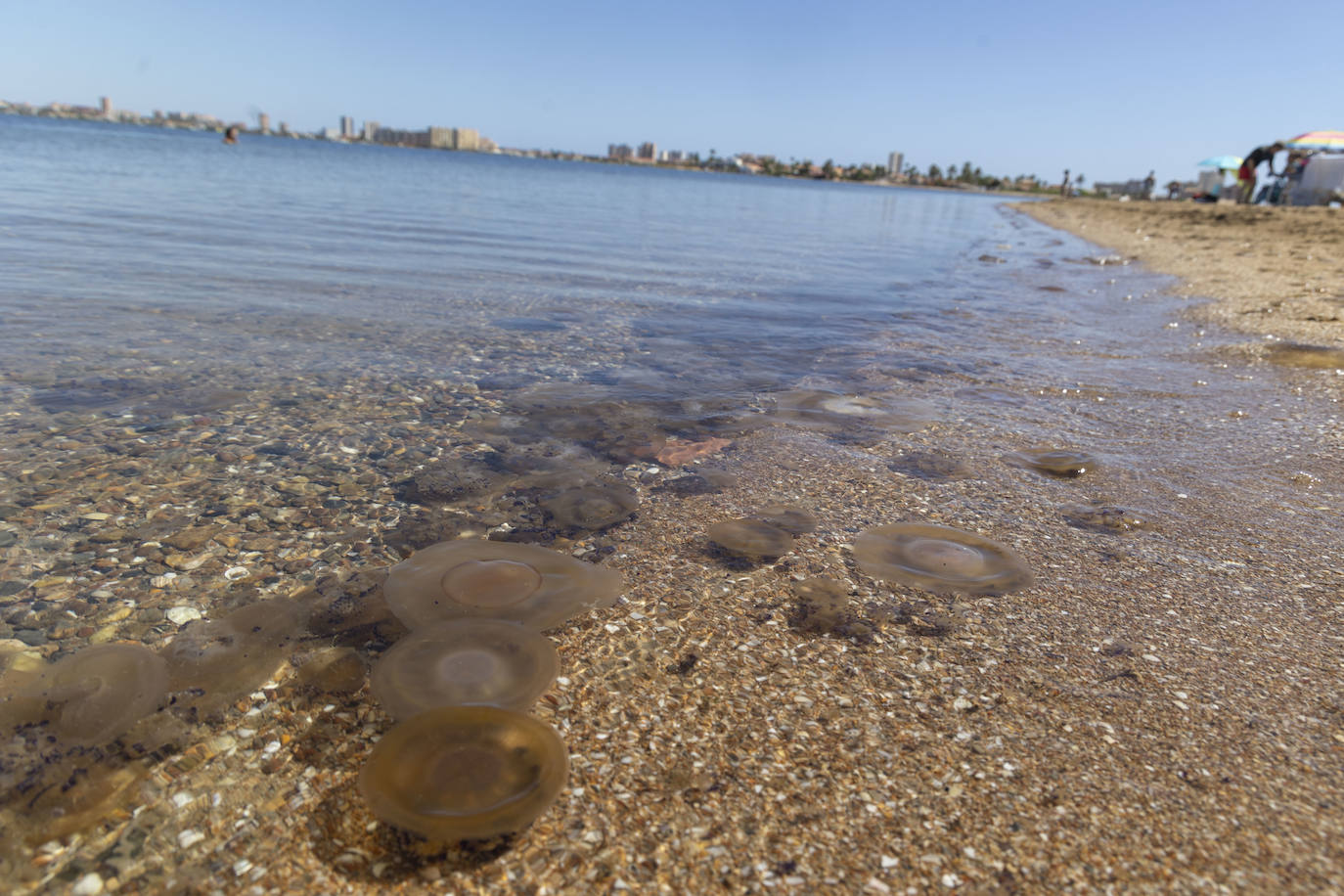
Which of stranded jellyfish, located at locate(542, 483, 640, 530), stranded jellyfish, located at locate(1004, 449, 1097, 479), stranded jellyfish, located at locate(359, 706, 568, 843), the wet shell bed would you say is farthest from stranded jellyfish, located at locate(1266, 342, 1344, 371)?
stranded jellyfish, located at locate(359, 706, 568, 843)

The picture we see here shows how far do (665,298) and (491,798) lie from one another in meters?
10.8

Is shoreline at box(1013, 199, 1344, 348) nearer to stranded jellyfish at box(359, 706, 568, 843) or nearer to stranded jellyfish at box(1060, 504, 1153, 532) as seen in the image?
stranded jellyfish at box(1060, 504, 1153, 532)

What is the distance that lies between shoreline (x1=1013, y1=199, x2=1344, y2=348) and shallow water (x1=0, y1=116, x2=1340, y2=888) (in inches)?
50.8

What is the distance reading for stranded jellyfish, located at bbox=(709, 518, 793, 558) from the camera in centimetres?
411

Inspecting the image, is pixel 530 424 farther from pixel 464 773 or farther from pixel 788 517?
pixel 464 773

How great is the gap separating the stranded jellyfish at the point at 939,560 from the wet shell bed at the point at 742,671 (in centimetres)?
10

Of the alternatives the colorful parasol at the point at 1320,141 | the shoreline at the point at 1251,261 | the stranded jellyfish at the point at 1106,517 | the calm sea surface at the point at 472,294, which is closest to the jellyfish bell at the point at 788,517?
the stranded jellyfish at the point at 1106,517

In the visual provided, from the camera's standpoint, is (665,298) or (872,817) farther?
(665,298)

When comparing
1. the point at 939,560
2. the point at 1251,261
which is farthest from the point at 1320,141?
the point at 939,560

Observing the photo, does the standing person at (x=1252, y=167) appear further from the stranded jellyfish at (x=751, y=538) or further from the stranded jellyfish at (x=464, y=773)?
the stranded jellyfish at (x=464, y=773)

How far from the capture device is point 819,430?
6.19 metres

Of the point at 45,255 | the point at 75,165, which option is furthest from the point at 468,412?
the point at 75,165

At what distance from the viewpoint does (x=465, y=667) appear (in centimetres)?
304

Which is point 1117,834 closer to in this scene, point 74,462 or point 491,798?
point 491,798
